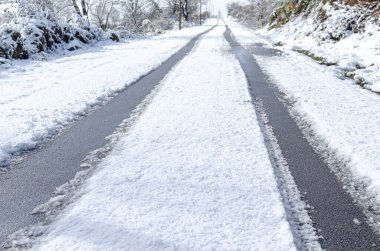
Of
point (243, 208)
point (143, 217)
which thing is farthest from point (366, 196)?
point (143, 217)

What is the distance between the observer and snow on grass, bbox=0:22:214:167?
14.6ft

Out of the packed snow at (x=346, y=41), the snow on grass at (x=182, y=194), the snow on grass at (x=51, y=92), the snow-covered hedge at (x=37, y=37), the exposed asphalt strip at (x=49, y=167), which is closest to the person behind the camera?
the snow on grass at (x=182, y=194)

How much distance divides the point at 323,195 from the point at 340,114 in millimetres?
2600

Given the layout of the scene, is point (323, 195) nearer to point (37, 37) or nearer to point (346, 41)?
point (346, 41)

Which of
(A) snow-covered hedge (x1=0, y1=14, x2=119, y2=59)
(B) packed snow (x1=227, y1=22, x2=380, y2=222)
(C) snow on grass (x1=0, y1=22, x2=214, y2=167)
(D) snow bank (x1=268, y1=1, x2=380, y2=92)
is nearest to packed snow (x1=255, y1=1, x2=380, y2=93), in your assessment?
(D) snow bank (x1=268, y1=1, x2=380, y2=92)

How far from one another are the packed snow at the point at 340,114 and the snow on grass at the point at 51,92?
11.6 ft

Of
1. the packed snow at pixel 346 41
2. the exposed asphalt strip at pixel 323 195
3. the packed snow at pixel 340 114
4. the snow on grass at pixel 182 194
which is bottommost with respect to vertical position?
the exposed asphalt strip at pixel 323 195

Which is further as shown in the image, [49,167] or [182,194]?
[49,167]

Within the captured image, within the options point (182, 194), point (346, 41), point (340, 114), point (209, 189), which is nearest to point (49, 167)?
point (182, 194)

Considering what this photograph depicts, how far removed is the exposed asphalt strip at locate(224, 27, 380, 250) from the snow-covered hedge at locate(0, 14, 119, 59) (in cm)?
957

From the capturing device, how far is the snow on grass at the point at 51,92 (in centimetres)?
444

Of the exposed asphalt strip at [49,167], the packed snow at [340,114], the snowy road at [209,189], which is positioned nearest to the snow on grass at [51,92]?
the exposed asphalt strip at [49,167]

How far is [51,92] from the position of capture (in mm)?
6684

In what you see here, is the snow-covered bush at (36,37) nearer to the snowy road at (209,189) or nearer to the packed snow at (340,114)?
the snowy road at (209,189)
